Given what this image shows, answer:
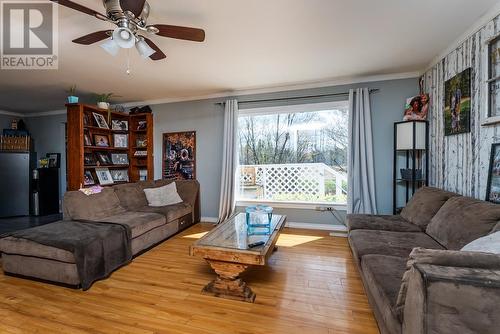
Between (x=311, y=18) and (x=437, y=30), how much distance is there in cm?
131

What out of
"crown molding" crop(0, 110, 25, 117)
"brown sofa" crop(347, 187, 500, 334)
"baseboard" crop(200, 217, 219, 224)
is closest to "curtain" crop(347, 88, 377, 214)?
"brown sofa" crop(347, 187, 500, 334)

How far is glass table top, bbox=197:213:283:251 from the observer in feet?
6.65

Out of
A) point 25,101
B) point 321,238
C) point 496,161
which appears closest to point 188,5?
point 496,161

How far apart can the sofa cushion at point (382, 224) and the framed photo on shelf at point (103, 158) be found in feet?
14.0

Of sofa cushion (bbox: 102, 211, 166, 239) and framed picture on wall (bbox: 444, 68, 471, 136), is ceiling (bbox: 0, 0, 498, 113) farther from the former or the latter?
sofa cushion (bbox: 102, 211, 166, 239)

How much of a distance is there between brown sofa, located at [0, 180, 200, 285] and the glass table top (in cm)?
109

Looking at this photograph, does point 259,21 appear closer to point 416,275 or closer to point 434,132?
point 416,275

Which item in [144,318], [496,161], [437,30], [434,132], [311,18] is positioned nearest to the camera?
[144,318]

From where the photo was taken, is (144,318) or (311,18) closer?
(144,318)

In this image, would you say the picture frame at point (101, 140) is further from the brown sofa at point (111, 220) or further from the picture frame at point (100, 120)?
the brown sofa at point (111, 220)

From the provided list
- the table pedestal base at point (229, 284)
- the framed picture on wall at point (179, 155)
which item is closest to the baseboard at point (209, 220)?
the framed picture on wall at point (179, 155)

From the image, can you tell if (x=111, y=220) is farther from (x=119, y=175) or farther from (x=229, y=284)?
(x=119, y=175)

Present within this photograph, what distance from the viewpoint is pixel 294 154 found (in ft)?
13.7

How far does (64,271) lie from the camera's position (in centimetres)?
214
